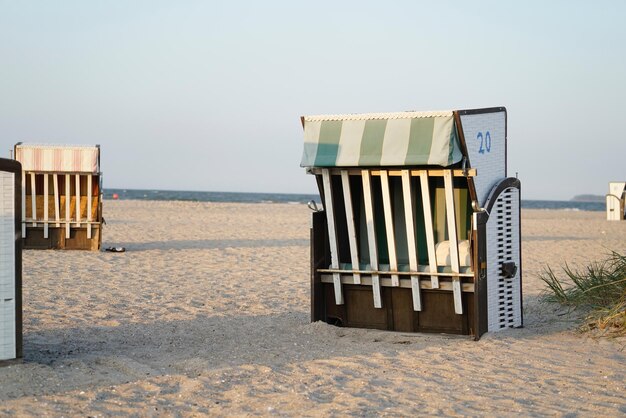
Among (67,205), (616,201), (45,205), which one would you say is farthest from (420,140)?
(616,201)

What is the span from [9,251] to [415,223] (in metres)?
3.75

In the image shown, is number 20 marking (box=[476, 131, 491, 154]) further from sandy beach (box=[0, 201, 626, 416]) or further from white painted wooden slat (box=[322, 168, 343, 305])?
sandy beach (box=[0, 201, 626, 416])

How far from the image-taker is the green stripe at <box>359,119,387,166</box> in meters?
7.53

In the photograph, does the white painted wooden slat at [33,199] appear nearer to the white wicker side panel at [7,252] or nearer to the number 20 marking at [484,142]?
the white wicker side panel at [7,252]

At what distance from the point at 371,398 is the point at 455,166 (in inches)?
110

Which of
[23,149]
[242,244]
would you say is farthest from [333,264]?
[242,244]

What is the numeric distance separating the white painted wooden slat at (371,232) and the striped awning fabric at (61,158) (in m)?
8.36

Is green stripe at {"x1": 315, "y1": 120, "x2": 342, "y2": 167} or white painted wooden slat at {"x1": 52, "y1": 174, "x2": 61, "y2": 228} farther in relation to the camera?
white painted wooden slat at {"x1": 52, "y1": 174, "x2": 61, "y2": 228}

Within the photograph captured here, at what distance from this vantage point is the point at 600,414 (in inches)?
199

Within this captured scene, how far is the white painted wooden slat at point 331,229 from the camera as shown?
788 centimetres

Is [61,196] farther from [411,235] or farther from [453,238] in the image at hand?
[453,238]

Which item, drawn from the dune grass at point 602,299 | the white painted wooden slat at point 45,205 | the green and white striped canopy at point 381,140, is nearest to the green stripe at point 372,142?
the green and white striped canopy at point 381,140

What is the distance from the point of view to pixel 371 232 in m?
7.79

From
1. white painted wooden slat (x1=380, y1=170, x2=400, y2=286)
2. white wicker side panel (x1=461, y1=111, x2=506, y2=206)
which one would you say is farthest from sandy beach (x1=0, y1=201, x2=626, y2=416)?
white wicker side panel (x1=461, y1=111, x2=506, y2=206)
